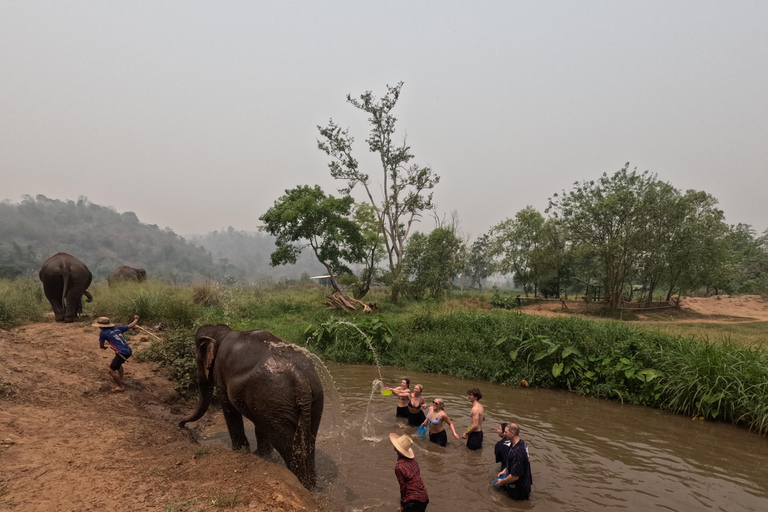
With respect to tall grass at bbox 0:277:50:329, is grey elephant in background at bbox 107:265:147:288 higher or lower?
higher

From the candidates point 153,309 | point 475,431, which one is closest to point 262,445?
point 475,431

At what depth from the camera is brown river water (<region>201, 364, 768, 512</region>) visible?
541cm

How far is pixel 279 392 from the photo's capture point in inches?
183

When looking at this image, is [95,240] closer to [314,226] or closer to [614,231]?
[314,226]

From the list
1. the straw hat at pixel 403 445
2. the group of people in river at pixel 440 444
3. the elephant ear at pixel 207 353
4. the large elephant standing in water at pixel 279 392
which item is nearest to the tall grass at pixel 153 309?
the elephant ear at pixel 207 353

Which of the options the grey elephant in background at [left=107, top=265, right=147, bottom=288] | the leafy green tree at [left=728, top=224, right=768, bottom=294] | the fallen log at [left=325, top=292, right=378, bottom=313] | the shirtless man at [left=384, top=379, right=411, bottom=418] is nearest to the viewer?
the shirtless man at [left=384, top=379, right=411, bottom=418]

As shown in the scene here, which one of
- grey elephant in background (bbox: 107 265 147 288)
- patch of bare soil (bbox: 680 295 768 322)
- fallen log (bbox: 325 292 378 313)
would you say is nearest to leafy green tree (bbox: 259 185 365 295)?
fallen log (bbox: 325 292 378 313)

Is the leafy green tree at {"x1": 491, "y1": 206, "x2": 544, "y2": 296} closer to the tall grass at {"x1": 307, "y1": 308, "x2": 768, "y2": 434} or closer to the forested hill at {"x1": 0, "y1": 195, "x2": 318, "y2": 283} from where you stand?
the tall grass at {"x1": 307, "y1": 308, "x2": 768, "y2": 434}

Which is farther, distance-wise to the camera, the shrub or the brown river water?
the shrub

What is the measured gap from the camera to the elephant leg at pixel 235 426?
18.2 feet

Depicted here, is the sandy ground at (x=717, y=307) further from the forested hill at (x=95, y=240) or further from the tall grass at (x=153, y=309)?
the forested hill at (x=95, y=240)

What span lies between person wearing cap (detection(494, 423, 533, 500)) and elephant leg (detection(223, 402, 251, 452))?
385cm

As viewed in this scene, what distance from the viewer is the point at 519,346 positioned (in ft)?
38.2

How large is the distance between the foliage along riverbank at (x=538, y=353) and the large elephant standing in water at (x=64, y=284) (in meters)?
1.05
